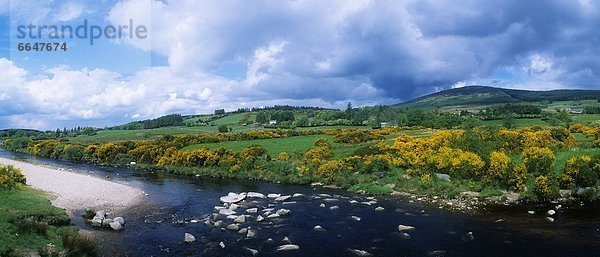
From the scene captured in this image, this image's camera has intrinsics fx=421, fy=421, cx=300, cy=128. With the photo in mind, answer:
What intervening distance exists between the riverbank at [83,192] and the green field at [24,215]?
2.92m

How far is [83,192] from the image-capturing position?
52.7m

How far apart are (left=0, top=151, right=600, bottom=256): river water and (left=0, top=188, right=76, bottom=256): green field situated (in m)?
3.04

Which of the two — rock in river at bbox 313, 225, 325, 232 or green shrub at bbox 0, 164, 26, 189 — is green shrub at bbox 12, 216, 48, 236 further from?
rock in river at bbox 313, 225, 325, 232

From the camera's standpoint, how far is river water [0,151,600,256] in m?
30.9

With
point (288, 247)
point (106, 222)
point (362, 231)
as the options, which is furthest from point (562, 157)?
point (106, 222)

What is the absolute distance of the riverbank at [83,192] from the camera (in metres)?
45.9

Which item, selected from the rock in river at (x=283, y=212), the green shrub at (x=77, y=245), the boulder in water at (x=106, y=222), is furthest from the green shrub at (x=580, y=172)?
the green shrub at (x=77, y=245)

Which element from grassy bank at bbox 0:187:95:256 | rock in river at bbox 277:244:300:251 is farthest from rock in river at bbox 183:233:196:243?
rock in river at bbox 277:244:300:251

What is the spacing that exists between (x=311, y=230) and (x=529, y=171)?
102ft

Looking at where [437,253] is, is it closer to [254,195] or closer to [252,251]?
[252,251]

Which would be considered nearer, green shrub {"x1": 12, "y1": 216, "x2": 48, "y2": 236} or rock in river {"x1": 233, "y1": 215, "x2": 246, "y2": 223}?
green shrub {"x1": 12, "y1": 216, "x2": 48, "y2": 236}

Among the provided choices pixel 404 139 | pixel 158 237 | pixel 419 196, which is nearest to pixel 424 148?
pixel 404 139

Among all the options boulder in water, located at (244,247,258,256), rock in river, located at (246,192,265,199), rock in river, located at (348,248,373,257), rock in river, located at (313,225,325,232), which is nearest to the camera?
rock in river, located at (348,248,373,257)

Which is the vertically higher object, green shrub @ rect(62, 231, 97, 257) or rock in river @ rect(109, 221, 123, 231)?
green shrub @ rect(62, 231, 97, 257)
